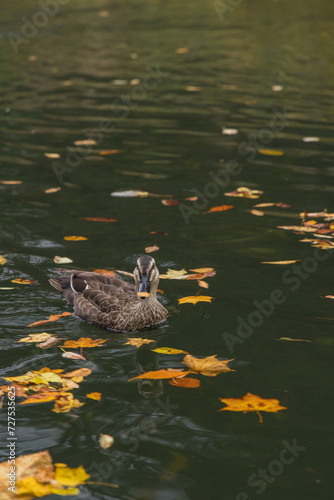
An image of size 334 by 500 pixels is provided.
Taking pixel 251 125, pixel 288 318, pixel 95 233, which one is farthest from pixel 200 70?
pixel 288 318

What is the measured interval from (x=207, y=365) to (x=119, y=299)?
122 centimetres

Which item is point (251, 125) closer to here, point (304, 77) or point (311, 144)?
point (311, 144)

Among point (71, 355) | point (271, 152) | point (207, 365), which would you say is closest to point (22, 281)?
point (71, 355)

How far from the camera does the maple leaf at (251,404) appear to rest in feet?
16.9

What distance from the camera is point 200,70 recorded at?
59.1 ft

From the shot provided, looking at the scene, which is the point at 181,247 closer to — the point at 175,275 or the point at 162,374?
the point at 175,275

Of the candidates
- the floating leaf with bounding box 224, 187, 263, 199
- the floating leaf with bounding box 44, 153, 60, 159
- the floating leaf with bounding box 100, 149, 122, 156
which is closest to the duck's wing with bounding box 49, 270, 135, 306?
the floating leaf with bounding box 224, 187, 263, 199

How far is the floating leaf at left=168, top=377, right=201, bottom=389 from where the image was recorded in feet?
17.8

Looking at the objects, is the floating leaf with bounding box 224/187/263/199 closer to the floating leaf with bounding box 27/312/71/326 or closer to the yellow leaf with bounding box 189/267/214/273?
the yellow leaf with bounding box 189/267/214/273

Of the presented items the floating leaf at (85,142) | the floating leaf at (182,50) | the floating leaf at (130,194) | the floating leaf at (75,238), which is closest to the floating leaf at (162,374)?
the floating leaf at (75,238)

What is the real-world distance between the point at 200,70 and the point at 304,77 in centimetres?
253

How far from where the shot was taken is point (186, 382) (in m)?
5.48

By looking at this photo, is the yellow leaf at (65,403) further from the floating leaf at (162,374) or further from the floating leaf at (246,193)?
the floating leaf at (246,193)

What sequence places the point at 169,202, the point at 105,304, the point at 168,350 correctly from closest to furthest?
the point at 168,350
the point at 105,304
the point at 169,202
